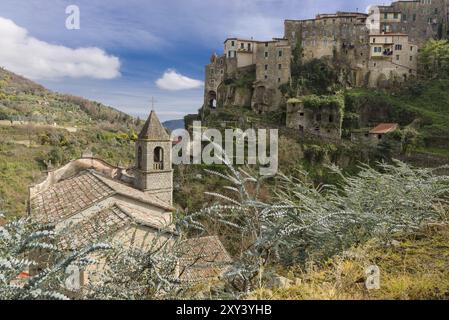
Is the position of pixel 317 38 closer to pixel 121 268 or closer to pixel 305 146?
pixel 305 146

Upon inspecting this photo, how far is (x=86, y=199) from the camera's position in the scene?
14.4m

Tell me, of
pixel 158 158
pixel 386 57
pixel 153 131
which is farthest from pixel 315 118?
pixel 153 131

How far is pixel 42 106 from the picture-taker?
224 ft

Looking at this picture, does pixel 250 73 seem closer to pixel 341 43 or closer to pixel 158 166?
pixel 341 43

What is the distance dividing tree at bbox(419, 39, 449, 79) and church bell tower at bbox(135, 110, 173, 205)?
159ft

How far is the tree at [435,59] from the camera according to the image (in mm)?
52406

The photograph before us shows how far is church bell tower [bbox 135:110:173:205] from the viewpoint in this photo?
19.4 meters

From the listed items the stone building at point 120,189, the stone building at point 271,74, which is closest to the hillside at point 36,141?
the stone building at point 120,189

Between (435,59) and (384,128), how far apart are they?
19248 millimetres

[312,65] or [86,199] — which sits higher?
[312,65]

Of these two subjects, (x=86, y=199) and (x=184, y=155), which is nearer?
(x=86, y=199)

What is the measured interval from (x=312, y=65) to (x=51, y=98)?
61579 mm

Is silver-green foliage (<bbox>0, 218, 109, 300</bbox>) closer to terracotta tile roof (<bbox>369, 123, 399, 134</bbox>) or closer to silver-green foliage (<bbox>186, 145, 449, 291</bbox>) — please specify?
silver-green foliage (<bbox>186, 145, 449, 291</bbox>)

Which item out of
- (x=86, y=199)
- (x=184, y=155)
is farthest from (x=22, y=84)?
(x=86, y=199)
